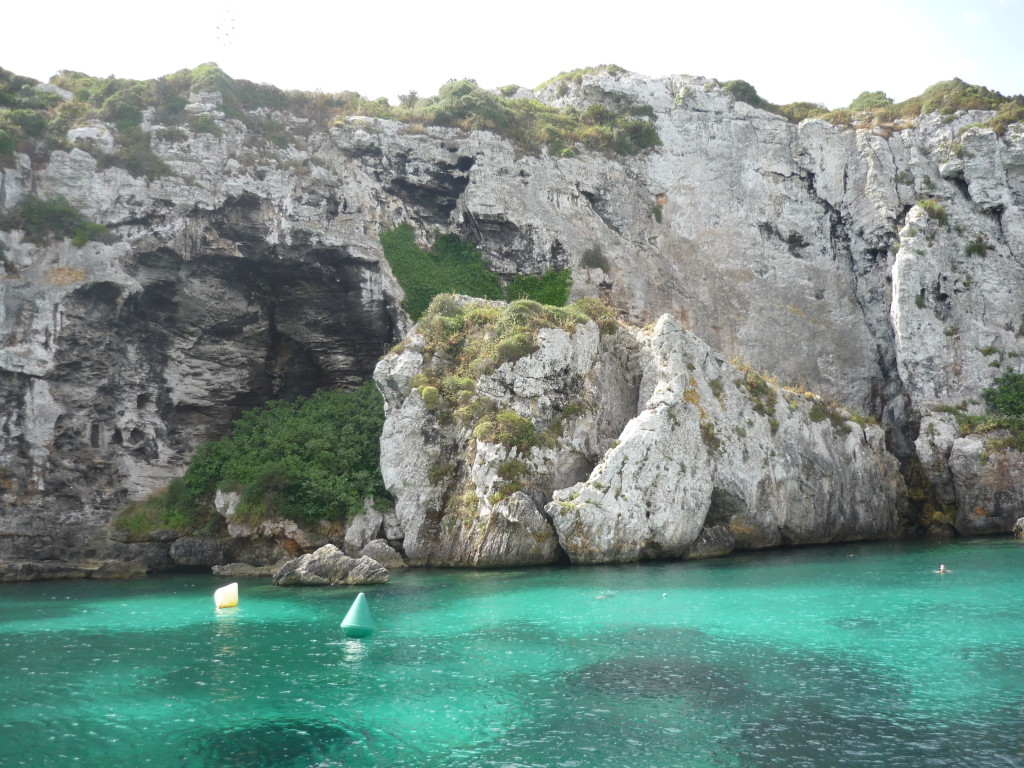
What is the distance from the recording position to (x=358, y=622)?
1895 centimetres

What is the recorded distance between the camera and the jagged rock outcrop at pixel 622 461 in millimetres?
31344

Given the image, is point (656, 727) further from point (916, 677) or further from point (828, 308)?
point (828, 308)

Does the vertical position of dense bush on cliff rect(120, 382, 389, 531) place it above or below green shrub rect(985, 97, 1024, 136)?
below

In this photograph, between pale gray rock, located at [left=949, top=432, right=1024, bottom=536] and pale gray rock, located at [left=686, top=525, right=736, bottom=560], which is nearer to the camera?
pale gray rock, located at [left=686, top=525, right=736, bottom=560]

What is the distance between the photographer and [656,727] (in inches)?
462

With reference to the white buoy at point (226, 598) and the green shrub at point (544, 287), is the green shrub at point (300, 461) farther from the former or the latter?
the green shrub at point (544, 287)

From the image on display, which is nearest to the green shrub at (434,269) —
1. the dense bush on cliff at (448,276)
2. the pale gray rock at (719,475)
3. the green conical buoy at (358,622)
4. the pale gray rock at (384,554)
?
the dense bush on cliff at (448,276)

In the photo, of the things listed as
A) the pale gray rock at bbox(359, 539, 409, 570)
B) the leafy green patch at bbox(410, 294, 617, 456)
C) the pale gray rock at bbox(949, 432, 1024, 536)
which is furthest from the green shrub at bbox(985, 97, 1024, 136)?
the pale gray rock at bbox(359, 539, 409, 570)

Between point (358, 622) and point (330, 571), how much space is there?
424 inches

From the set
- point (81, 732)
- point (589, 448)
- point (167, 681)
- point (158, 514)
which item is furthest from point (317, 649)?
point (158, 514)

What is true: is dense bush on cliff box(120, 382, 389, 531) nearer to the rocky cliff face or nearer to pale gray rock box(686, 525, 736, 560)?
the rocky cliff face

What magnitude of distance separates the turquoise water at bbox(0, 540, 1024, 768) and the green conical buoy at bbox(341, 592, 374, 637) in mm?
368

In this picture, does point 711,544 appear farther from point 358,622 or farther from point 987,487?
point 358,622

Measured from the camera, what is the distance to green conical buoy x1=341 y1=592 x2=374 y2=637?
18.9 m
